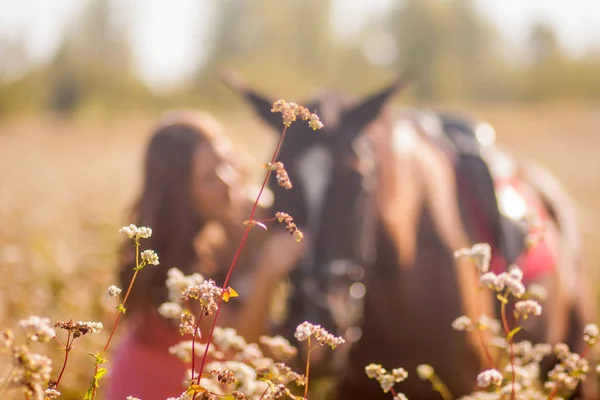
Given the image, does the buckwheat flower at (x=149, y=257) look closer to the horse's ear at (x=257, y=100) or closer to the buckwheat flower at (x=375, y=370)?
the buckwheat flower at (x=375, y=370)

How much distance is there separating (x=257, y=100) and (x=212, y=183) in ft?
1.78

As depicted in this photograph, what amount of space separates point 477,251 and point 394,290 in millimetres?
1606

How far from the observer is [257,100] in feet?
9.04

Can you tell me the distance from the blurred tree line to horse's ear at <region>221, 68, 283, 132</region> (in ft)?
82.9

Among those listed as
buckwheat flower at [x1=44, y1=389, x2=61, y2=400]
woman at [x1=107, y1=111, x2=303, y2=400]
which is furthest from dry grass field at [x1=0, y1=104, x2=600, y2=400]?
buckwheat flower at [x1=44, y1=389, x2=61, y2=400]

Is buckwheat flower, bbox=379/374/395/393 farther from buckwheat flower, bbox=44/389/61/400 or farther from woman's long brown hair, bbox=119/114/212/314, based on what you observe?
woman's long brown hair, bbox=119/114/212/314

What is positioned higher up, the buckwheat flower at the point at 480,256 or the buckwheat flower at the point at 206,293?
the buckwheat flower at the point at 480,256

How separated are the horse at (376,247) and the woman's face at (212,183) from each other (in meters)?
0.40

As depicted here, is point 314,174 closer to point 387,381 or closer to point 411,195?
point 411,195

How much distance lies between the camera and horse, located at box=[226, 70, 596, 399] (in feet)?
8.14

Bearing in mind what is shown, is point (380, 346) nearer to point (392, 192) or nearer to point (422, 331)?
point (422, 331)

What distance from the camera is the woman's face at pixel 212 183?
9.95 ft

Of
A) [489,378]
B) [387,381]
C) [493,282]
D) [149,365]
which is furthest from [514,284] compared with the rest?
[149,365]

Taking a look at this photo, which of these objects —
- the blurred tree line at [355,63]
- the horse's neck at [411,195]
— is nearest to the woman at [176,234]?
the horse's neck at [411,195]
